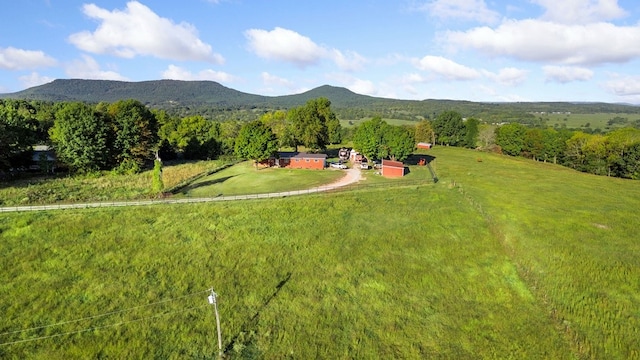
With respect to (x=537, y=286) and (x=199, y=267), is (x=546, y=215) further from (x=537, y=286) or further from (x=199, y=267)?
(x=199, y=267)

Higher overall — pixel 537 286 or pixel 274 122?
pixel 274 122

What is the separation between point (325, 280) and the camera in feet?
81.0

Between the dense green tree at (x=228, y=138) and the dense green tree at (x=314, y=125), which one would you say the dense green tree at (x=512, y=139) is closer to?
the dense green tree at (x=314, y=125)

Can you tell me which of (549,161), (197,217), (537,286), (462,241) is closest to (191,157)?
(197,217)

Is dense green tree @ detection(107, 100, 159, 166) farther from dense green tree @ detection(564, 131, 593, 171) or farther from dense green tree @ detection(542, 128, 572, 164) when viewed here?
dense green tree @ detection(542, 128, 572, 164)

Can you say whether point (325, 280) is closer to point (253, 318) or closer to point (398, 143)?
point (253, 318)

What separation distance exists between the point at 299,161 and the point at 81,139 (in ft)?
127

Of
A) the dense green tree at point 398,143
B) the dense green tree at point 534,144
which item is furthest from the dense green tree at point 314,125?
the dense green tree at point 534,144

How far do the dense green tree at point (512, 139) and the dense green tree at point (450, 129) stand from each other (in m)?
12.9

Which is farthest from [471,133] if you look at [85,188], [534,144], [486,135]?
[85,188]

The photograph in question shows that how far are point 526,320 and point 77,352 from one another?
2471 centimetres

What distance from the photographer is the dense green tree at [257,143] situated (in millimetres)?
63938

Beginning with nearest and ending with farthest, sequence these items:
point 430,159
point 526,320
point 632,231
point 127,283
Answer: point 526,320 < point 127,283 < point 632,231 < point 430,159

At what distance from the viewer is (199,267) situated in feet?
86.2
